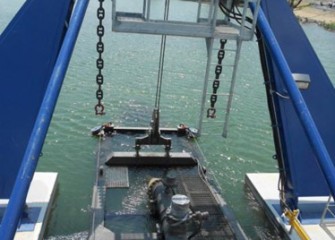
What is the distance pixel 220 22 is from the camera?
293 inches

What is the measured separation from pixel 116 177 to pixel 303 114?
5.12 metres

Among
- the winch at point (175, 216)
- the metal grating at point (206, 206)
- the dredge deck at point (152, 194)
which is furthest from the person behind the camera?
the metal grating at point (206, 206)

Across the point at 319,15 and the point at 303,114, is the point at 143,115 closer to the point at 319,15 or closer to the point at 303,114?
the point at 303,114

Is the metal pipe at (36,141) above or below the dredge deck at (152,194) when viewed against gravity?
above

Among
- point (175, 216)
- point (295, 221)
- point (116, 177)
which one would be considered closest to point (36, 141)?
point (175, 216)

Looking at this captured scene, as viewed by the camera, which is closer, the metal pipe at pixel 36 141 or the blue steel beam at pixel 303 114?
the metal pipe at pixel 36 141

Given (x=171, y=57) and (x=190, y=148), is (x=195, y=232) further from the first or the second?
(x=171, y=57)

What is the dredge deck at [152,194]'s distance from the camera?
7625 mm

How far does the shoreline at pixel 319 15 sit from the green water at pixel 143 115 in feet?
76.1

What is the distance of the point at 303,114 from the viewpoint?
6.51 m

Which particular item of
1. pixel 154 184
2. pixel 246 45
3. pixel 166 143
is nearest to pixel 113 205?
pixel 154 184

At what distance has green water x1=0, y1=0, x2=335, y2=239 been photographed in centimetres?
1038

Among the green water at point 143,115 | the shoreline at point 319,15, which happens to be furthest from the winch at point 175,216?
the shoreline at point 319,15

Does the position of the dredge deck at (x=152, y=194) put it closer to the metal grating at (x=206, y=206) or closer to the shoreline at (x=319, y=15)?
the metal grating at (x=206, y=206)
